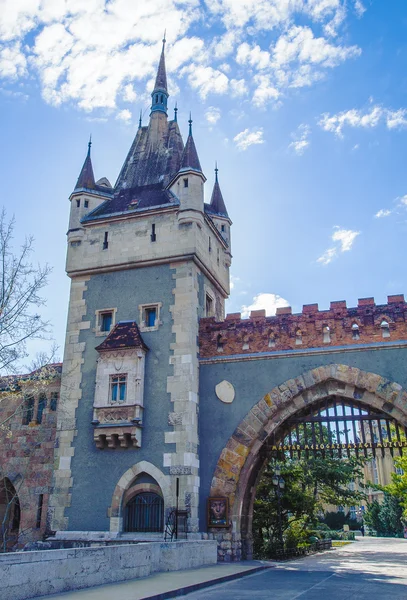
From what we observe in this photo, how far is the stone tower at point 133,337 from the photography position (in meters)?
16.2

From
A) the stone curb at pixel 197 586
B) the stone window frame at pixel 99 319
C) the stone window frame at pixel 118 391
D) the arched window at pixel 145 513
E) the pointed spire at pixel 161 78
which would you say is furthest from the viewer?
the pointed spire at pixel 161 78

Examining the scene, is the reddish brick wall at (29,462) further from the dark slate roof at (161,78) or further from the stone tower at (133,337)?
the dark slate roof at (161,78)

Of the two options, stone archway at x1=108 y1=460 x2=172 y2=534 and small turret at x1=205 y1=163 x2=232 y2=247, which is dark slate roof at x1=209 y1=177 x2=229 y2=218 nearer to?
small turret at x1=205 y1=163 x2=232 y2=247

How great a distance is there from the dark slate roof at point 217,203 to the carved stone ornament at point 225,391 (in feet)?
Answer: 27.3

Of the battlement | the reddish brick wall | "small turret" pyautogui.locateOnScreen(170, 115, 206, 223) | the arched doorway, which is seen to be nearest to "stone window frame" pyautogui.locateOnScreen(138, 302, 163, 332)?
the battlement

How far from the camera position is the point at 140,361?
1697 cm

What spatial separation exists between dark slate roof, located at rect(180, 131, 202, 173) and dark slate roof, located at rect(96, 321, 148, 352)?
5791 millimetres

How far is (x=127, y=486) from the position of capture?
16141mm

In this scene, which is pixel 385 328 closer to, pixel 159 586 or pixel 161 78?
pixel 159 586

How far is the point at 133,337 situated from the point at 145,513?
204 inches

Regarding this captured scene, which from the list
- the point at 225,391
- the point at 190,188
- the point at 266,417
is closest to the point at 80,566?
the point at 266,417

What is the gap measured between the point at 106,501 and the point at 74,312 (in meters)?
6.25

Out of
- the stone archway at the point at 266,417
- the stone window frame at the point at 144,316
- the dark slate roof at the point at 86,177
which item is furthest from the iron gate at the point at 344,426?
the dark slate roof at the point at 86,177

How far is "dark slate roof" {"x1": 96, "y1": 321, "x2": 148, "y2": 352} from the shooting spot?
17141 millimetres
